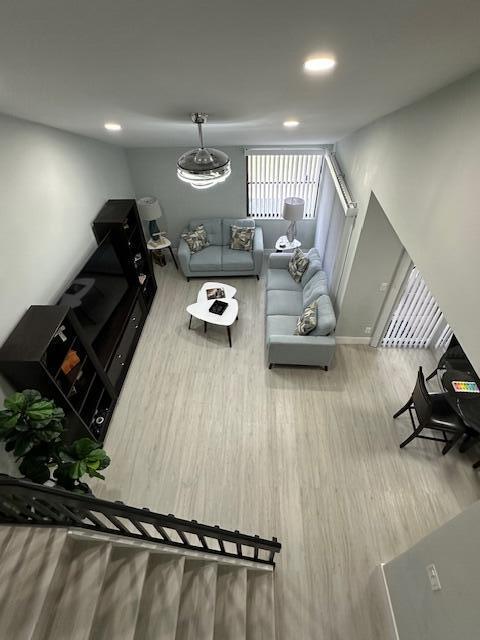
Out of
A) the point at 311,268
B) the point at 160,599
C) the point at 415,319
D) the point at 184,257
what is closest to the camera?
the point at 160,599

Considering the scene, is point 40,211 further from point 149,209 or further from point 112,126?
point 149,209

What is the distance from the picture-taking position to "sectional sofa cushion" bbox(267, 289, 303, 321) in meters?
4.51

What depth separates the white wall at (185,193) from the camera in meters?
5.28

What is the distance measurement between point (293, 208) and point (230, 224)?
1.26m

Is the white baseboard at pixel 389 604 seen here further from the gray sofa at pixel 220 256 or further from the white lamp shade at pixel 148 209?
the white lamp shade at pixel 148 209

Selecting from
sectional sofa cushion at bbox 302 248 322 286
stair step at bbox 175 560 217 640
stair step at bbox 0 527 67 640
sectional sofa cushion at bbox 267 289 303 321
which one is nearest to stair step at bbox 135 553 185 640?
stair step at bbox 175 560 217 640

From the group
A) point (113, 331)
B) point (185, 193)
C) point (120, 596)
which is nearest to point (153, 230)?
point (185, 193)

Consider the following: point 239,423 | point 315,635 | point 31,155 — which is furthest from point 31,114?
point 315,635

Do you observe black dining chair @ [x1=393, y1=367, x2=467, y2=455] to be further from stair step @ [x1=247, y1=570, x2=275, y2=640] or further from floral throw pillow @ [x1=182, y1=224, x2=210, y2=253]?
floral throw pillow @ [x1=182, y1=224, x2=210, y2=253]

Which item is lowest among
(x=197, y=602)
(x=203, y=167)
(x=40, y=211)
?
(x=197, y=602)

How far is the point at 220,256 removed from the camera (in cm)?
552

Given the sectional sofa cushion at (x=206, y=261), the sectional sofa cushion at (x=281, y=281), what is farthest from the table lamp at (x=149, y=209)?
the sectional sofa cushion at (x=281, y=281)

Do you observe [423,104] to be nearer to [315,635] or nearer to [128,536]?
[128,536]

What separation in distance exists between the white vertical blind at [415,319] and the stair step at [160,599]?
3603 millimetres
